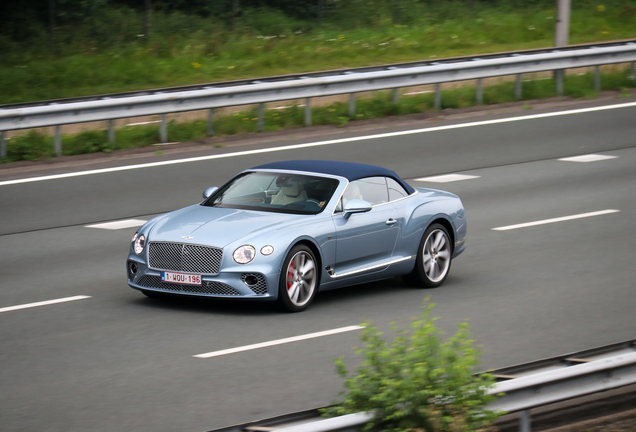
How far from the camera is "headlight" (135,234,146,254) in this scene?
988cm

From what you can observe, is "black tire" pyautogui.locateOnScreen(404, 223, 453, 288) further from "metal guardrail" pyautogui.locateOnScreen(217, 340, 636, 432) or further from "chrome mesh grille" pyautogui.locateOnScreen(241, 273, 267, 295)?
"metal guardrail" pyautogui.locateOnScreen(217, 340, 636, 432)

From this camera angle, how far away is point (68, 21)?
109 feet

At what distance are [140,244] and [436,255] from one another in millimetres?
3272

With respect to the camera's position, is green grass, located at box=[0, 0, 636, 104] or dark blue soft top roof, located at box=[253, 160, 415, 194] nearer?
dark blue soft top roof, located at box=[253, 160, 415, 194]

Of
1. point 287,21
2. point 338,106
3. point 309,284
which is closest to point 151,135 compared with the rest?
point 338,106

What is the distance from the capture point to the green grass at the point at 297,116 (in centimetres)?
1844

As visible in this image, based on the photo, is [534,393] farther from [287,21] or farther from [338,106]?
[287,21]

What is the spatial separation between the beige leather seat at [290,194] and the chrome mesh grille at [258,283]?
3.81 feet

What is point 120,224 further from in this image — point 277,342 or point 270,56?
point 270,56

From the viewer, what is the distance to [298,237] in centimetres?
971

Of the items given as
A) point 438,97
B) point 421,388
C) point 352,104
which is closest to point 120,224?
point 352,104

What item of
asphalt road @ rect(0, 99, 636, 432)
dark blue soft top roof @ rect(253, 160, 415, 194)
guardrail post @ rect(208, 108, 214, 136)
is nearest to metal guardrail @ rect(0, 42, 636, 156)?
guardrail post @ rect(208, 108, 214, 136)

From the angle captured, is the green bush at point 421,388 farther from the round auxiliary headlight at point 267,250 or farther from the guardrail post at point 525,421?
the round auxiliary headlight at point 267,250

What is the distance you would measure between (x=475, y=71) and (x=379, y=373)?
18.0m
